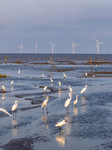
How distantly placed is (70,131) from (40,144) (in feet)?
7.24

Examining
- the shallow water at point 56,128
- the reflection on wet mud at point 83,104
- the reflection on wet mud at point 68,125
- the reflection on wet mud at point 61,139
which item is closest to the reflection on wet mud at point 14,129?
the shallow water at point 56,128

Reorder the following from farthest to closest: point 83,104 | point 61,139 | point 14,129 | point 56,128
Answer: point 83,104, point 56,128, point 14,129, point 61,139

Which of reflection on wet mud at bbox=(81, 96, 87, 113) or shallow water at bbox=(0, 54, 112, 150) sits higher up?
reflection on wet mud at bbox=(81, 96, 87, 113)

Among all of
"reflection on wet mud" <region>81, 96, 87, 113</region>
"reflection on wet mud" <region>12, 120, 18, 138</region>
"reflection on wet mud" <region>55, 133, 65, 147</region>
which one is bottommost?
"reflection on wet mud" <region>55, 133, 65, 147</region>

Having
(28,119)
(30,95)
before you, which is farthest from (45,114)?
(30,95)

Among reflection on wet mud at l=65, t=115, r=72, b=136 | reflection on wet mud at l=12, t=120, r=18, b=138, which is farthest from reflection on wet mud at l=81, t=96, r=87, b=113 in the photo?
reflection on wet mud at l=12, t=120, r=18, b=138

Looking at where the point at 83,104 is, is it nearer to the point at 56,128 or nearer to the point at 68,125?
the point at 68,125

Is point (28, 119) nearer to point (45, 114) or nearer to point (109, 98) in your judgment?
point (45, 114)

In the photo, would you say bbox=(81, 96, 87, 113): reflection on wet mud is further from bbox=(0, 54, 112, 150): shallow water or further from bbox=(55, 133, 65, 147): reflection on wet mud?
bbox=(55, 133, 65, 147): reflection on wet mud

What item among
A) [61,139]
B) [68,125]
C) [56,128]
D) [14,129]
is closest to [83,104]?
[68,125]

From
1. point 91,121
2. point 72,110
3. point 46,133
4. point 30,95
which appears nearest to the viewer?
point 46,133

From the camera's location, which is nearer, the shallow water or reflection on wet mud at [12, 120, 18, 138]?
the shallow water

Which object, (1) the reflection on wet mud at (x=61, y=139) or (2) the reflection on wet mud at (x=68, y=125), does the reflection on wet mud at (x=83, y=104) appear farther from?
(1) the reflection on wet mud at (x=61, y=139)

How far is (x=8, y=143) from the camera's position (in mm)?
11602
